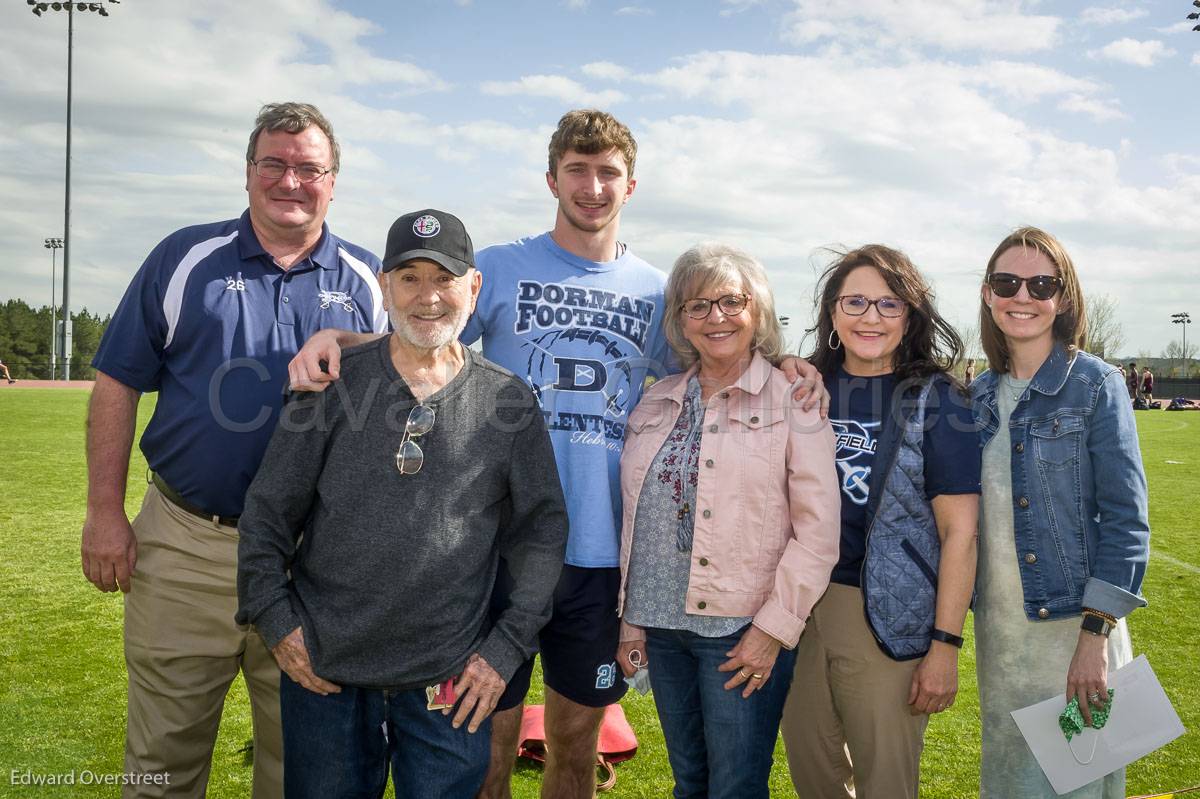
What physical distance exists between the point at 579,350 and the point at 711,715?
1.40m

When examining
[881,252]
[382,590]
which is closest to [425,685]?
[382,590]

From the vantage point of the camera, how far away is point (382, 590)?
246 cm

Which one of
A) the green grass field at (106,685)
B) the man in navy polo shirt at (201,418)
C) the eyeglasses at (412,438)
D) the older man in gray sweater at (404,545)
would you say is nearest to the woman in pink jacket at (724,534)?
the older man in gray sweater at (404,545)

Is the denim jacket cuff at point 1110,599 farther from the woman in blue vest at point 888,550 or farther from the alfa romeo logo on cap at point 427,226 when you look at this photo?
the alfa romeo logo on cap at point 427,226

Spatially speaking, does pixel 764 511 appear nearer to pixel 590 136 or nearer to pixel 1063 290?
pixel 1063 290

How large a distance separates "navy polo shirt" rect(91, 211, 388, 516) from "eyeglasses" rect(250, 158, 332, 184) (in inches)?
9.3

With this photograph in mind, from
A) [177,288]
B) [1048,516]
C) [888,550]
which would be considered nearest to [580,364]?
[888,550]

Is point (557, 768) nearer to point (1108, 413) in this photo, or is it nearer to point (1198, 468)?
point (1108, 413)

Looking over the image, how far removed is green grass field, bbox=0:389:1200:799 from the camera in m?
4.23

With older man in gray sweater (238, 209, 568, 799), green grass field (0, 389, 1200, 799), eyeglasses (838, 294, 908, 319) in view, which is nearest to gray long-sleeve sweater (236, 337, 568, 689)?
older man in gray sweater (238, 209, 568, 799)

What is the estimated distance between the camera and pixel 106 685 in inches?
207

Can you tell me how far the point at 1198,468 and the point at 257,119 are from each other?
62.0 ft

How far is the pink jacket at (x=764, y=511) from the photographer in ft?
8.75

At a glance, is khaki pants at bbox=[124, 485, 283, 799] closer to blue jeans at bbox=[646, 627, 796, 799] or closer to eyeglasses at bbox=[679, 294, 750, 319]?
blue jeans at bbox=[646, 627, 796, 799]
